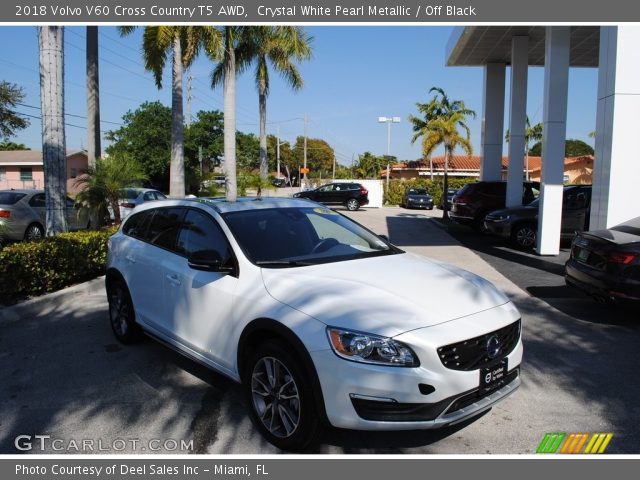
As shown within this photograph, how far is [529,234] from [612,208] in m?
4.30

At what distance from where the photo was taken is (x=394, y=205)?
38312mm

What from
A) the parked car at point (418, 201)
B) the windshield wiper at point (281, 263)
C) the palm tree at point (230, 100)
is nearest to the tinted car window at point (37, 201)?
the palm tree at point (230, 100)

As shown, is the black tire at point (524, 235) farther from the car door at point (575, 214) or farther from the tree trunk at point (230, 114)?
the tree trunk at point (230, 114)

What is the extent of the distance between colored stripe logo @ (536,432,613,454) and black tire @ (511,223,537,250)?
9852 millimetres

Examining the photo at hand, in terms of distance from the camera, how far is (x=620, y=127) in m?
8.70

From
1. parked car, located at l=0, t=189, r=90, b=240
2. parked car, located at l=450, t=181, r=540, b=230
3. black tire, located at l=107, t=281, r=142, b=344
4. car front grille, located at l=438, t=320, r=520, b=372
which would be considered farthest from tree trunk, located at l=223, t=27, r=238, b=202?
car front grille, located at l=438, t=320, r=520, b=372

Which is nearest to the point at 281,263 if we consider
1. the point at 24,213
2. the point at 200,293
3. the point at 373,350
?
the point at 200,293

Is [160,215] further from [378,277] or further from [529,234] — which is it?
[529,234]

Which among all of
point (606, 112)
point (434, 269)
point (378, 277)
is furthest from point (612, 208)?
point (378, 277)

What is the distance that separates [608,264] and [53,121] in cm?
885

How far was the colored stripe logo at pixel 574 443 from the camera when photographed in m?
3.52

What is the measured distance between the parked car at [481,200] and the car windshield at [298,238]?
39.9ft

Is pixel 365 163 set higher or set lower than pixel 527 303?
higher

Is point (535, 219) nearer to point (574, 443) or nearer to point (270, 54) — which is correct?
point (574, 443)
